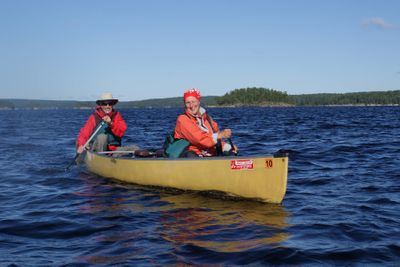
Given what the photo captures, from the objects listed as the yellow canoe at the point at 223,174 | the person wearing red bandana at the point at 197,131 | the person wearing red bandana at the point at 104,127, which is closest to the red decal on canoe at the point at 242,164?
the yellow canoe at the point at 223,174

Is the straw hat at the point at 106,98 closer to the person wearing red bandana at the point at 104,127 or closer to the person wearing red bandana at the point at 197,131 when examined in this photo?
the person wearing red bandana at the point at 104,127

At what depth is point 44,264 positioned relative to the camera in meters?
4.92

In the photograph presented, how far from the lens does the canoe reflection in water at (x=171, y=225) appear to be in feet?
17.5

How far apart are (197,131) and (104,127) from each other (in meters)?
4.32

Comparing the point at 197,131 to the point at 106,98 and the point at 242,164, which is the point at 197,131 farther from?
the point at 106,98

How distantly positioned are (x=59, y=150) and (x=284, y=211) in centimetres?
1214

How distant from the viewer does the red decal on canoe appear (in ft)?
24.6

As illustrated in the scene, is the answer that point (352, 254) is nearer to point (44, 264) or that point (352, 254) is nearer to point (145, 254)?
point (145, 254)

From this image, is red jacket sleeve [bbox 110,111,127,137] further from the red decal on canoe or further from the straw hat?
the red decal on canoe

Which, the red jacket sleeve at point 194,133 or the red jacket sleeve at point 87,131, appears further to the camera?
the red jacket sleeve at point 87,131

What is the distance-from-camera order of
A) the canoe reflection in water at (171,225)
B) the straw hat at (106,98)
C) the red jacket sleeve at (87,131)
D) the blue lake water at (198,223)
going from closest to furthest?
1. the blue lake water at (198,223)
2. the canoe reflection in water at (171,225)
3. the straw hat at (106,98)
4. the red jacket sleeve at (87,131)

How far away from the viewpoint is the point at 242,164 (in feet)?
24.8

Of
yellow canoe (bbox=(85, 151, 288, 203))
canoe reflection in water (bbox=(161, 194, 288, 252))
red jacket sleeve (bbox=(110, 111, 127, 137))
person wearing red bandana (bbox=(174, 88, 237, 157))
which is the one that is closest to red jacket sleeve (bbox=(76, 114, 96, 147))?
red jacket sleeve (bbox=(110, 111, 127, 137))

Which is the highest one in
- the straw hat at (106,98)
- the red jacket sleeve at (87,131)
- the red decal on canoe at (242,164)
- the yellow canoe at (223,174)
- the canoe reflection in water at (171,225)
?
the straw hat at (106,98)
